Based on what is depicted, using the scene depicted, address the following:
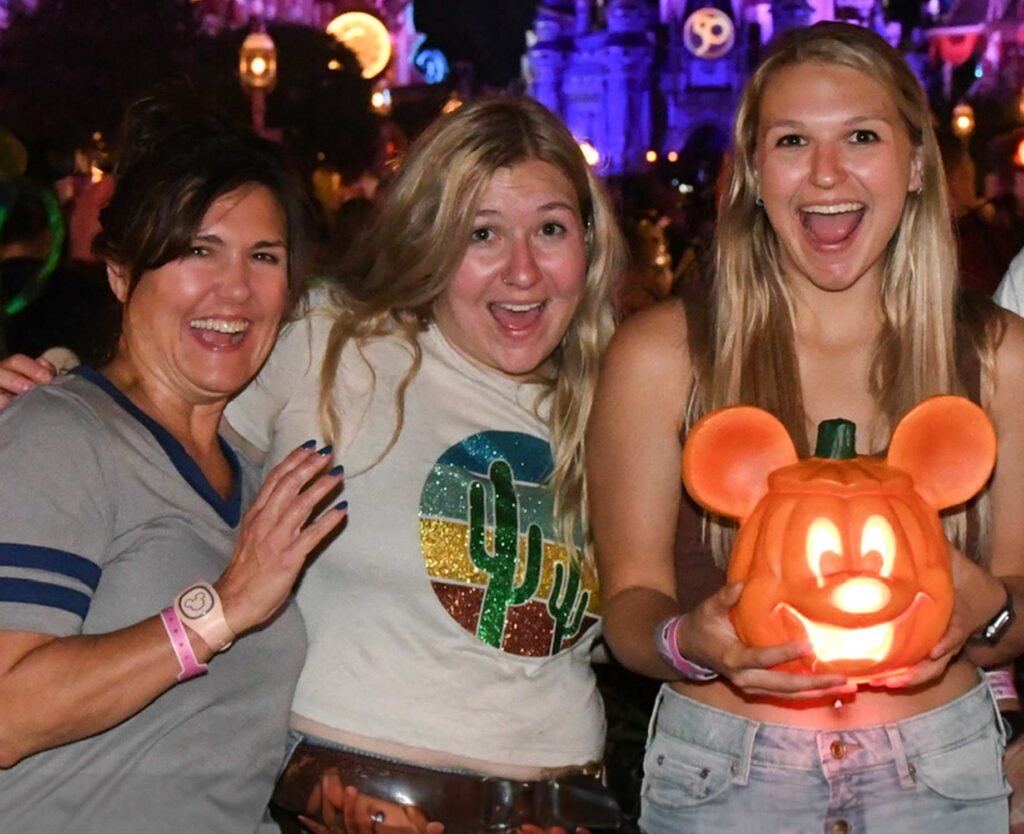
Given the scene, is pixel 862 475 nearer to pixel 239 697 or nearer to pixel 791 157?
pixel 791 157

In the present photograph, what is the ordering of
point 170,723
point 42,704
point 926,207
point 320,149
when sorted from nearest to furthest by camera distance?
point 42,704, point 170,723, point 926,207, point 320,149

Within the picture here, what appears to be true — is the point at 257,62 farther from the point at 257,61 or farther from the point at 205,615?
the point at 205,615

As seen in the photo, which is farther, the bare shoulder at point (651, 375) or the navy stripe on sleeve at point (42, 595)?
the bare shoulder at point (651, 375)

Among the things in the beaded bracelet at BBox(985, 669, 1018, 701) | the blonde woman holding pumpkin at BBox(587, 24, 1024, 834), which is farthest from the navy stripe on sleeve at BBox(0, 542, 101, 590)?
the beaded bracelet at BBox(985, 669, 1018, 701)

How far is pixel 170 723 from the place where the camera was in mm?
2824

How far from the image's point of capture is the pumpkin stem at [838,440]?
2518mm

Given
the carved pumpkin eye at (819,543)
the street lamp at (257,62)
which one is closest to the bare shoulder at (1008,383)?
the carved pumpkin eye at (819,543)

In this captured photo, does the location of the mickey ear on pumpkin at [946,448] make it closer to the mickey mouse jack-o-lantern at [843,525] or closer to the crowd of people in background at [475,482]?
the mickey mouse jack-o-lantern at [843,525]

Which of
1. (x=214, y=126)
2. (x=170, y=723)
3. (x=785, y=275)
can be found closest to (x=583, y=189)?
(x=785, y=275)

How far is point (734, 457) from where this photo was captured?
8.14 ft

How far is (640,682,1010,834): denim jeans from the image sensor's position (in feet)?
9.07

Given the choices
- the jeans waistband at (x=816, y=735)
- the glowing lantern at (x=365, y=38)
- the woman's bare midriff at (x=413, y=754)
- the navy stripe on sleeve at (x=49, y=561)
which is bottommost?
the woman's bare midriff at (x=413, y=754)

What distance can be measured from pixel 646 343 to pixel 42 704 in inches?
52.1

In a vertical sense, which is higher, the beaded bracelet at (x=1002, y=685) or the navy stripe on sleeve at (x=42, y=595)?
the navy stripe on sleeve at (x=42, y=595)
